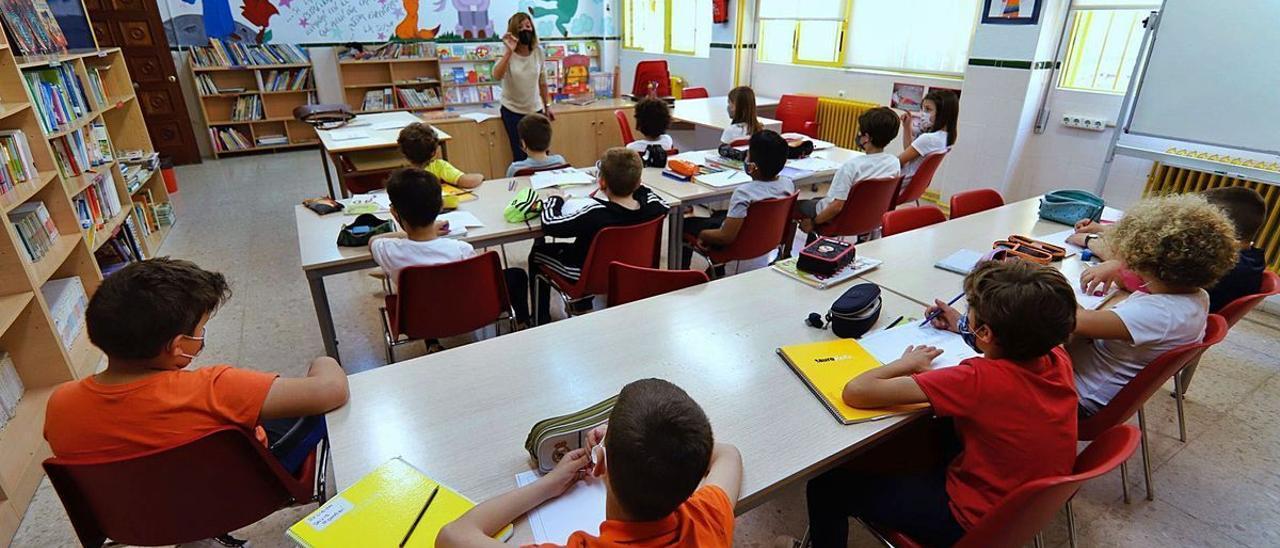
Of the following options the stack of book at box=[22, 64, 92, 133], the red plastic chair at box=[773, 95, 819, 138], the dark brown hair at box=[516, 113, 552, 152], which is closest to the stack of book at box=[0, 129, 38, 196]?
the stack of book at box=[22, 64, 92, 133]

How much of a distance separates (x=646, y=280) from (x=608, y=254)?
0.47 m

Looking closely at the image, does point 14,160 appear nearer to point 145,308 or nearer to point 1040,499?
point 145,308

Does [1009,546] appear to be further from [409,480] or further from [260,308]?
[260,308]

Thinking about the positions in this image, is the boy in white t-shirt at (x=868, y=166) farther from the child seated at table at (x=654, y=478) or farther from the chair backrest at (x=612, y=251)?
the child seated at table at (x=654, y=478)

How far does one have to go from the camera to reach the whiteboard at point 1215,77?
10.5 ft

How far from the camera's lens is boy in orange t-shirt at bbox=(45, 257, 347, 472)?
117 centimetres

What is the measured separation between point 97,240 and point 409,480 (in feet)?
10.8

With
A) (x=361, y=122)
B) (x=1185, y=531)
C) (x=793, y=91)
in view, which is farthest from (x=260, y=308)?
(x=793, y=91)

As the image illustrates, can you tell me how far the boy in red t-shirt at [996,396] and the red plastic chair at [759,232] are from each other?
1474mm

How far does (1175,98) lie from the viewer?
3525 mm

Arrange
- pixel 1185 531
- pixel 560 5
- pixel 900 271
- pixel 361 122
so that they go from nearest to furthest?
pixel 1185 531 → pixel 900 271 → pixel 361 122 → pixel 560 5

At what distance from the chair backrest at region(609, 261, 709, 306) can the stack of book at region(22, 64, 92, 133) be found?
2746 mm

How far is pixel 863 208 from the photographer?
126 inches

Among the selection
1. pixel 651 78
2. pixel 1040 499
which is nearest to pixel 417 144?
pixel 1040 499
